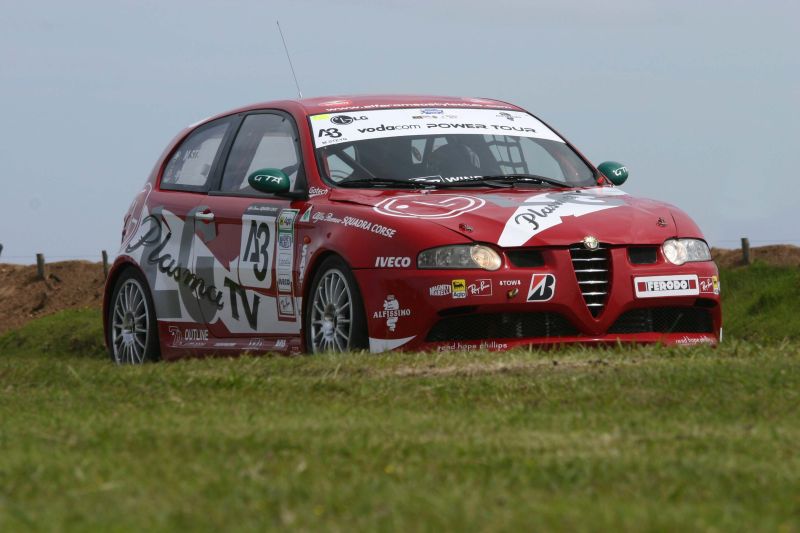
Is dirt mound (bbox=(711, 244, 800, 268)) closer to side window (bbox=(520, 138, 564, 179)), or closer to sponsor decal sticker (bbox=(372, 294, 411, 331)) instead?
side window (bbox=(520, 138, 564, 179))

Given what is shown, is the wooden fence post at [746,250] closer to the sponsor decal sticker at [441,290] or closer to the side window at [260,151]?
the side window at [260,151]

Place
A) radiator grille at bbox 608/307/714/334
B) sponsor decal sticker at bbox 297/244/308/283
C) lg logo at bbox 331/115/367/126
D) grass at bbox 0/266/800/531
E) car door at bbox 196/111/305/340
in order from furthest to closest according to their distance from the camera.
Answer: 1. lg logo at bbox 331/115/367/126
2. car door at bbox 196/111/305/340
3. sponsor decal sticker at bbox 297/244/308/283
4. radiator grille at bbox 608/307/714/334
5. grass at bbox 0/266/800/531

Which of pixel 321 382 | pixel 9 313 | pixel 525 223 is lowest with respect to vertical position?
pixel 9 313

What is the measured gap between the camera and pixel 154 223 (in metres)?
11.5

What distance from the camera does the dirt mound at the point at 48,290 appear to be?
3203 cm

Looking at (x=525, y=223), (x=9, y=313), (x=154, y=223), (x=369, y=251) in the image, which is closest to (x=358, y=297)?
(x=369, y=251)

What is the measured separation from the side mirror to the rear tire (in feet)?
10.9

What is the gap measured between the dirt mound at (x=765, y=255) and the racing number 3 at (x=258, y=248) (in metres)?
18.4

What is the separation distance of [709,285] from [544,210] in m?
1.19

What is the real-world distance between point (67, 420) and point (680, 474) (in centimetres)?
281

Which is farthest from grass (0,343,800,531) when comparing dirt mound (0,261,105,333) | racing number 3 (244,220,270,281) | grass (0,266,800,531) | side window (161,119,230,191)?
dirt mound (0,261,105,333)

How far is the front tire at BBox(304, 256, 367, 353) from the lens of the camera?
903 centimetres

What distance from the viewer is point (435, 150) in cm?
1025

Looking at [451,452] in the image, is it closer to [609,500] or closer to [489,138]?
[609,500]
